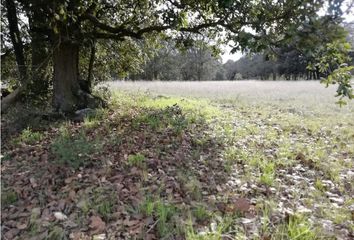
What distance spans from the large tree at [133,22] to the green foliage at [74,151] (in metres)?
2.19

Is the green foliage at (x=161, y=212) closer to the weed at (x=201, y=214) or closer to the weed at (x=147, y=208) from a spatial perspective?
the weed at (x=147, y=208)

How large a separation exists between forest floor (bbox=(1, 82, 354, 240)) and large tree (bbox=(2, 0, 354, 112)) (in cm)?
158

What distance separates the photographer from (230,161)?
4285 millimetres

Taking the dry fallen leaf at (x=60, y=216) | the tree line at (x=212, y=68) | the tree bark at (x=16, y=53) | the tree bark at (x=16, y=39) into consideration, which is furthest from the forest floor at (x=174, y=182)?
the tree line at (x=212, y=68)

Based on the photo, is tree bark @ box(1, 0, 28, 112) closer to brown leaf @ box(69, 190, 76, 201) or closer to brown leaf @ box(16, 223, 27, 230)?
brown leaf @ box(69, 190, 76, 201)

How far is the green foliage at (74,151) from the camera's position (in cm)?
407

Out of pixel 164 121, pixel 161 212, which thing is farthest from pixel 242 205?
pixel 164 121

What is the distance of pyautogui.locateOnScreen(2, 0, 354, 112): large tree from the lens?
14.5 feet

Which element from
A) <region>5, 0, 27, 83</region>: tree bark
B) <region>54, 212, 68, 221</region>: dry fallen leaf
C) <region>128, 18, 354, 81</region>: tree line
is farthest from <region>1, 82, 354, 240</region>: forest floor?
<region>128, 18, 354, 81</region>: tree line

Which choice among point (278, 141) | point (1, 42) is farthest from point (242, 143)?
point (1, 42)

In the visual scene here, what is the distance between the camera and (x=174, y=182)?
361 cm

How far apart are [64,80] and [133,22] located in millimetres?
2175

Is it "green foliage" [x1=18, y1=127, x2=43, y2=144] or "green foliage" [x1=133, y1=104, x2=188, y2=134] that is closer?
"green foliage" [x1=18, y1=127, x2=43, y2=144]

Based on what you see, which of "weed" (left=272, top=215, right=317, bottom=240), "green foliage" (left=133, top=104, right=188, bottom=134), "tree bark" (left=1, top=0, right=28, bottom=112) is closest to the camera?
"weed" (left=272, top=215, right=317, bottom=240)
